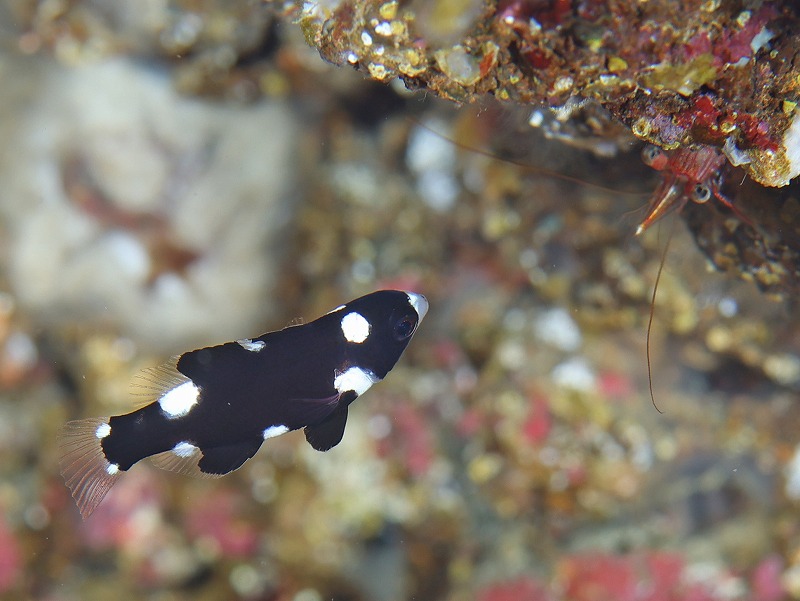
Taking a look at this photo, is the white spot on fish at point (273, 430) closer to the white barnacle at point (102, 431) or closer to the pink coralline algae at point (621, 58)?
the white barnacle at point (102, 431)

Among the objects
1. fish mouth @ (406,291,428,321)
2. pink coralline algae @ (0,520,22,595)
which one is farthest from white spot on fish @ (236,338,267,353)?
pink coralline algae @ (0,520,22,595)

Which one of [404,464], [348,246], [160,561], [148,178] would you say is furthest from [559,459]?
[148,178]

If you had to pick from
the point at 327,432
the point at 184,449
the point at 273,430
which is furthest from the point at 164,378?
the point at 327,432

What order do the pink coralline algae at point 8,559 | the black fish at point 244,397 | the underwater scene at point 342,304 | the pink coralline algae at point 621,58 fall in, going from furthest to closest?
the pink coralline algae at point 8,559 → the underwater scene at point 342,304 → the black fish at point 244,397 → the pink coralline algae at point 621,58

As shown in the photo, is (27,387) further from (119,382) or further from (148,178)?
(148,178)

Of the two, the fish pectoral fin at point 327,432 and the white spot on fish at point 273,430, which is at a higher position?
the white spot on fish at point 273,430

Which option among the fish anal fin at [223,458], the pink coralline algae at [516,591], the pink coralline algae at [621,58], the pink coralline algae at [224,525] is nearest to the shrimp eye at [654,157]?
the pink coralline algae at [621,58]

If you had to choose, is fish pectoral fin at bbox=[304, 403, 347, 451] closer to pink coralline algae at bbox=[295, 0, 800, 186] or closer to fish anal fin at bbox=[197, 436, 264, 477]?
fish anal fin at bbox=[197, 436, 264, 477]

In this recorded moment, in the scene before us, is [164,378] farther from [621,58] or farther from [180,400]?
[621,58]
